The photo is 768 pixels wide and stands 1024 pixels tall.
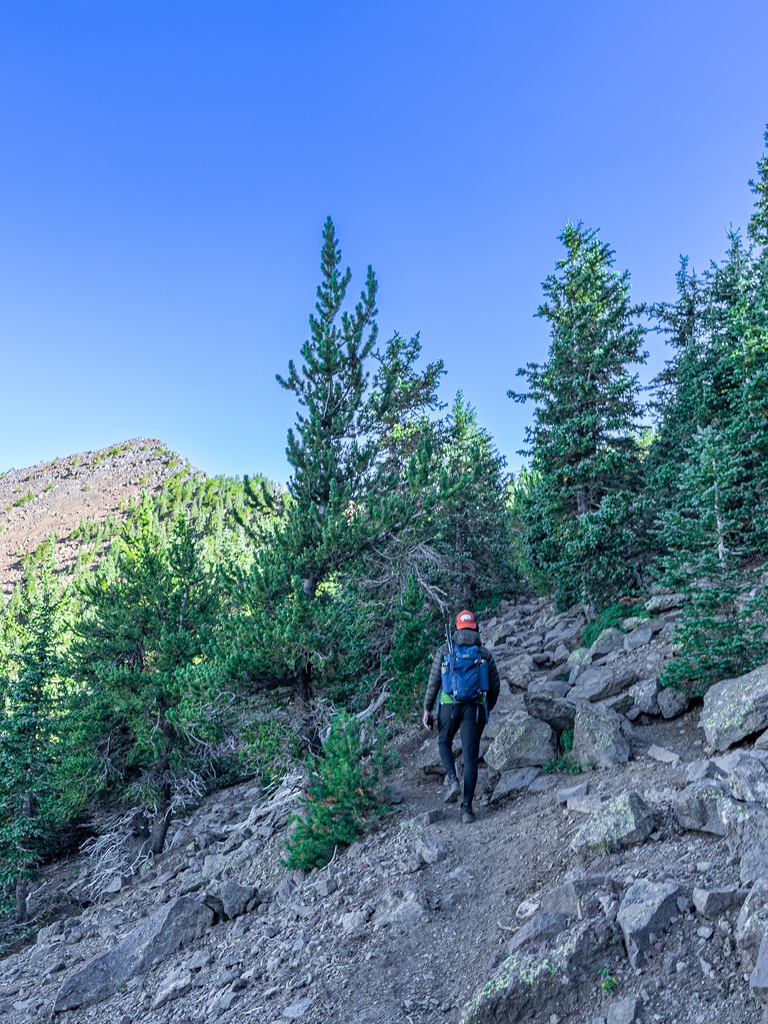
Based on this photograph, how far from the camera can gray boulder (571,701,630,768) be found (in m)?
7.82

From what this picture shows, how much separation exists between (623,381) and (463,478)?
9.43m

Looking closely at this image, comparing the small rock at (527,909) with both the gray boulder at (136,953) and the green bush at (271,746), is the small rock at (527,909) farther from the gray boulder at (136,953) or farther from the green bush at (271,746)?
the green bush at (271,746)

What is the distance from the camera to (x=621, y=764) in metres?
7.71

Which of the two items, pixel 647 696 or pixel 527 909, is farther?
pixel 647 696

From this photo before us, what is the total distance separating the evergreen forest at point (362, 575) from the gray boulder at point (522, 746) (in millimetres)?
1903

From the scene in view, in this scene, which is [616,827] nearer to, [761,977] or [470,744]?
[470,744]

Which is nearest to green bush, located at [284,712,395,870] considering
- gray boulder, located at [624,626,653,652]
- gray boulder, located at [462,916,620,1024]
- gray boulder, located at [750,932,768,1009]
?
gray boulder, located at [462,916,620,1024]

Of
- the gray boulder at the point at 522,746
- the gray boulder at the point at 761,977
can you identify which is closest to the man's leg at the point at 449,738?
the gray boulder at the point at 522,746

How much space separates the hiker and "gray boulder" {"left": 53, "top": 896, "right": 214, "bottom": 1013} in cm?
407

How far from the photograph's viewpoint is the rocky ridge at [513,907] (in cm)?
378

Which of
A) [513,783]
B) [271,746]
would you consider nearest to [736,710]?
[513,783]

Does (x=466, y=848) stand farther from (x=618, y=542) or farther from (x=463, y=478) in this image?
(x=618, y=542)

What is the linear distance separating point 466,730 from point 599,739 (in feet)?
7.26

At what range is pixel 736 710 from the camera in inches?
284
